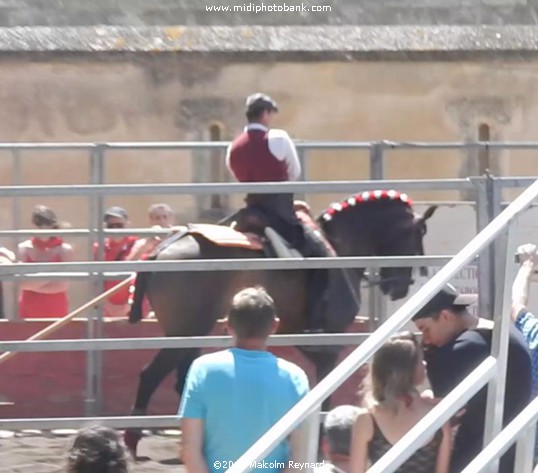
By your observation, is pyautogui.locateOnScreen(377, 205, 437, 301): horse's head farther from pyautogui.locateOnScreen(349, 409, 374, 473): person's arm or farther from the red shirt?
pyautogui.locateOnScreen(349, 409, 374, 473): person's arm

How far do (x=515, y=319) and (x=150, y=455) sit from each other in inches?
116

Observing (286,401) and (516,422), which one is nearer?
(516,422)

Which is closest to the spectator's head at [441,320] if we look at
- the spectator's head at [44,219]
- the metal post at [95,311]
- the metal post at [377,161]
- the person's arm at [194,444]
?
the person's arm at [194,444]

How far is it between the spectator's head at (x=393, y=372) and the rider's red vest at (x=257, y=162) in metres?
3.16

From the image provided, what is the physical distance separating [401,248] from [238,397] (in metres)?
3.28

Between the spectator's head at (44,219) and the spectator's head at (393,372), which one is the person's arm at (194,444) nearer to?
the spectator's head at (393,372)

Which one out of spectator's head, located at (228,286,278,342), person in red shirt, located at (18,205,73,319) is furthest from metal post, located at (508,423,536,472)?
person in red shirt, located at (18,205,73,319)

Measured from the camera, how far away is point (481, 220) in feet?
24.6

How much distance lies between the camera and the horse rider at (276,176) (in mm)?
7988

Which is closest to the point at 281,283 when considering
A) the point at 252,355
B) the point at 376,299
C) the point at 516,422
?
the point at 376,299

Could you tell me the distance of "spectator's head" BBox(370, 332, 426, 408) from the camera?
495cm

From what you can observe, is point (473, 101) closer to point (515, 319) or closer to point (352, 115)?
point (352, 115)

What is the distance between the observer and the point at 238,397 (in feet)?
16.7

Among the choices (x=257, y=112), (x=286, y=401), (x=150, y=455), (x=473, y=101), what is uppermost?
(x=473, y=101)
